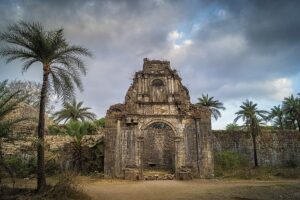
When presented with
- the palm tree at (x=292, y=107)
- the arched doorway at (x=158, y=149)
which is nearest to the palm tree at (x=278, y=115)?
the palm tree at (x=292, y=107)

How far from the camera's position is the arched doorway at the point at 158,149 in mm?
33094

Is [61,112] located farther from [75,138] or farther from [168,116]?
[168,116]

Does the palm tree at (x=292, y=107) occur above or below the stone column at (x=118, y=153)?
above

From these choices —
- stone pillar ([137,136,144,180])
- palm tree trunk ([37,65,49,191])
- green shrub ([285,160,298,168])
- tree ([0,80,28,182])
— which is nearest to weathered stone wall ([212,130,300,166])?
green shrub ([285,160,298,168])

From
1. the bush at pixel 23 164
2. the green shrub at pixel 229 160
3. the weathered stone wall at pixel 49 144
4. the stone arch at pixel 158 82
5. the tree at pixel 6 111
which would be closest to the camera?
the tree at pixel 6 111

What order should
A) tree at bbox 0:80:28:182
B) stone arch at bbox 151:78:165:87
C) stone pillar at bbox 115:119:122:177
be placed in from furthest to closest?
stone arch at bbox 151:78:165:87 < stone pillar at bbox 115:119:122:177 < tree at bbox 0:80:28:182

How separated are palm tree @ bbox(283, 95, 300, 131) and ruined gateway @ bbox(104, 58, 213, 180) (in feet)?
55.5

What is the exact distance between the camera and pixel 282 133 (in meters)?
34.1

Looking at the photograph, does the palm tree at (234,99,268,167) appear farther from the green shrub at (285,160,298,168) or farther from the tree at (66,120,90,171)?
the tree at (66,120,90,171)

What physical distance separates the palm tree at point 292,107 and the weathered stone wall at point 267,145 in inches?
190

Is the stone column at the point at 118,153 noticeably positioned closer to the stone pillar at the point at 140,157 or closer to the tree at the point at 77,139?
the stone pillar at the point at 140,157

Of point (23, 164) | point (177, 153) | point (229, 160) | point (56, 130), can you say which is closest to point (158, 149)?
point (229, 160)

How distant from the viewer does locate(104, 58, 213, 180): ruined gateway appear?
24.3 m

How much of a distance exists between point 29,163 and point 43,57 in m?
11.9
